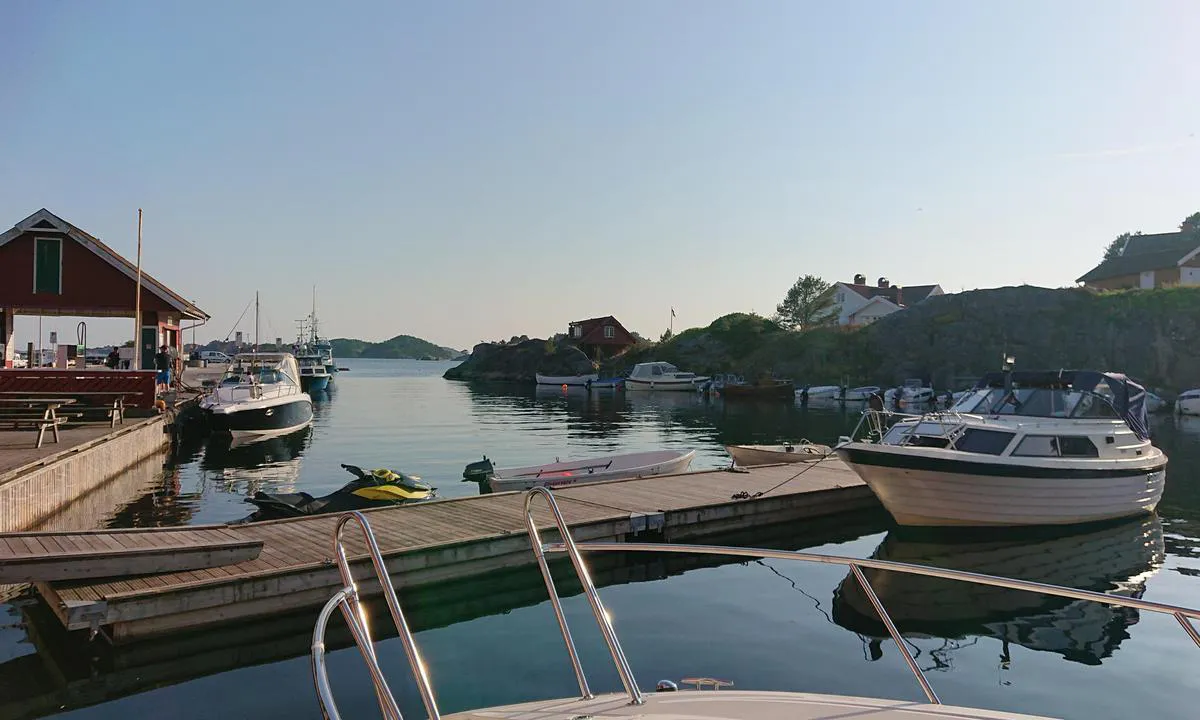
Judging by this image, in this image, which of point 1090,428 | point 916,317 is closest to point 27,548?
point 1090,428

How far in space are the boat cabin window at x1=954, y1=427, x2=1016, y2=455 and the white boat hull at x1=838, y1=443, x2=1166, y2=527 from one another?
19.1 inches

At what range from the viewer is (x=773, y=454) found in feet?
70.0

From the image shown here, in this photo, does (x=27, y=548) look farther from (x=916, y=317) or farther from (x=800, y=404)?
(x=916, y=317)

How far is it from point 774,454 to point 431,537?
40.0 ft

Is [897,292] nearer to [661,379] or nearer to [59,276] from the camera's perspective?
[661,379]

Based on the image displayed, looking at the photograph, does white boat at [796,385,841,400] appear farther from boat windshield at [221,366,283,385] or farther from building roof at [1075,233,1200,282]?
boat windshield at [221,366,283,385]

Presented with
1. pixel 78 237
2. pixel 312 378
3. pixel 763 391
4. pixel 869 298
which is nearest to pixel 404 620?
pixel 78 237

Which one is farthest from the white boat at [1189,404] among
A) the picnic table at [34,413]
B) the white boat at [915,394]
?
the picnic table at [34,413]

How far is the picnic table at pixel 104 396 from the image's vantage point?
20.9m

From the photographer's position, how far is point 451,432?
3719 cm

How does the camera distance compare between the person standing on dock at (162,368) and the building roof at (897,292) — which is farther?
the building roof at (897,292)

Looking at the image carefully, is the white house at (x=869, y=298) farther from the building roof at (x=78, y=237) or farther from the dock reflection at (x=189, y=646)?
the dock reflection at (x=189, y=646)

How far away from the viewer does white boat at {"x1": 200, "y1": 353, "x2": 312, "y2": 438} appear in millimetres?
29062

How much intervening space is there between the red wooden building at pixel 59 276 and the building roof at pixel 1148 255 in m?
84.4
